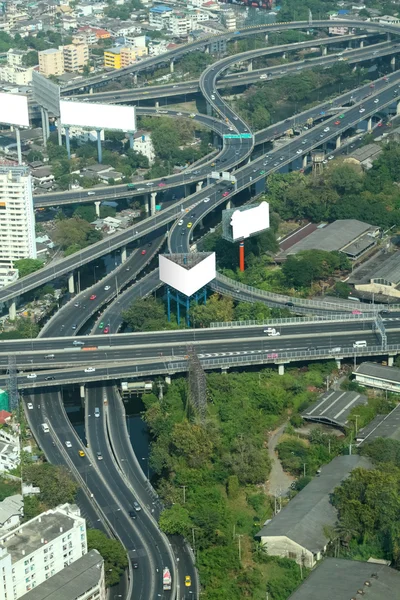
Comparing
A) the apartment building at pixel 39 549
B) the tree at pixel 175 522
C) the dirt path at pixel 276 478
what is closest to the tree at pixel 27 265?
the dirt path at pixel 276 478

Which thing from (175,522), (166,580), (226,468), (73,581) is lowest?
(166,580)

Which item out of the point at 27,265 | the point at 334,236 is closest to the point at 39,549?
the point at 27,265

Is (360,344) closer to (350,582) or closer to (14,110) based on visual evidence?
(350,582)

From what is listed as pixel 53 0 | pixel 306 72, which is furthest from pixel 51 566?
pixel 53 0

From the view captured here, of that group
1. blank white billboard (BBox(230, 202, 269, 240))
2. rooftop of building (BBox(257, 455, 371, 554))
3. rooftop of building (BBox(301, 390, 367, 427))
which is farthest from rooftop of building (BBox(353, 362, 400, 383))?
blank white billboard (BBox(230, 202, 269, 240))

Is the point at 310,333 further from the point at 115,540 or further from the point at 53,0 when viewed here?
the point at 53,0

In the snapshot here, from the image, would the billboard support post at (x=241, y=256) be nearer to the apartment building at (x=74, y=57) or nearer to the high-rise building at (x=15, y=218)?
the high-rise building at (x=15, y=218)
